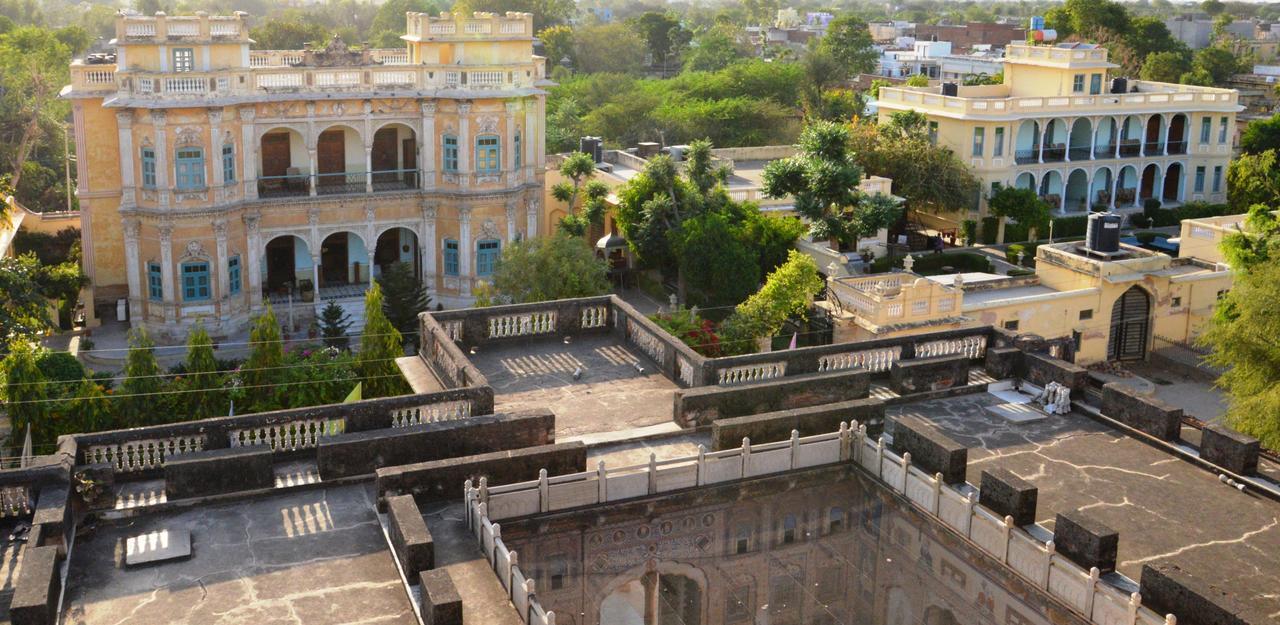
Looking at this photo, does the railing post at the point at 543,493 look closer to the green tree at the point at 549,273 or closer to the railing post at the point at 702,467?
the railing post at the point at 702,467

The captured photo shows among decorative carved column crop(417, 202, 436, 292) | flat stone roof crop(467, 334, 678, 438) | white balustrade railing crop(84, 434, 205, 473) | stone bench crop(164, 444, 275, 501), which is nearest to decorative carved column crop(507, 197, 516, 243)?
decorative carved column crop(417, 202, 436, 292)

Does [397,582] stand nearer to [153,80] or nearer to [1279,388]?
[1279,388]

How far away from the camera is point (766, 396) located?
2038cm

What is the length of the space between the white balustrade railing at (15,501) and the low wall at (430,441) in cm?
355

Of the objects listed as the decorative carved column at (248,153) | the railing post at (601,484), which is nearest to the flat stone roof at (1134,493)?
the railing post at (601,484)

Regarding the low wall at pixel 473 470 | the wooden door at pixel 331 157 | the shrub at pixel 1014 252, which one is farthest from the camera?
the shrub at pixel 1014 252

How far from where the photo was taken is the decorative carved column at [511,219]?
45.6 meters

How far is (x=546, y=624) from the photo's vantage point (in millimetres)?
13086

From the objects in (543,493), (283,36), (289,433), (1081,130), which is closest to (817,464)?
(543,493)

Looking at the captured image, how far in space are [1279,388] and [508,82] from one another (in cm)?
2692

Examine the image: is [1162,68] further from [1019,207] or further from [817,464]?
[817,464]

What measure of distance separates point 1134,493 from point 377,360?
1979cm

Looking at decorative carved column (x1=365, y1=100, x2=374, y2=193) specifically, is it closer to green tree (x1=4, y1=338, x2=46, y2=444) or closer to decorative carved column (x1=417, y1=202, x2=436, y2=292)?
decorative carved column (x1=417, y1=202, x2=436, y2=292)

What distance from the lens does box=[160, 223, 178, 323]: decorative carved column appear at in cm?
4097
